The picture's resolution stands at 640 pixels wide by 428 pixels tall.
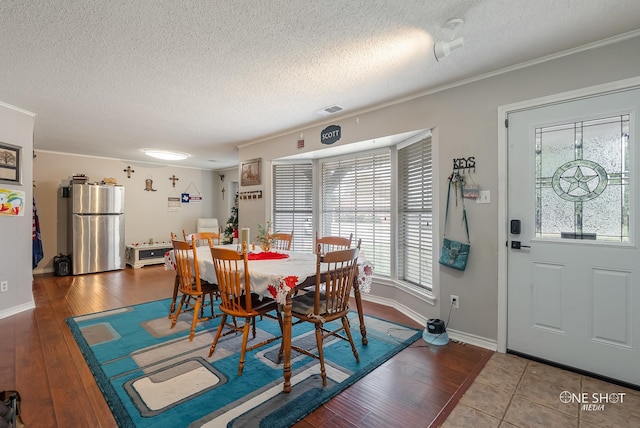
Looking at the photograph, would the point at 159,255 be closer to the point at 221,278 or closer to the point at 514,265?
the point at 221,278

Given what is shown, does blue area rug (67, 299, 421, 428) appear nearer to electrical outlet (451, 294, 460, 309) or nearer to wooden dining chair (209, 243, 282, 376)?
wooden dining chair (209, 243, 282, 376)

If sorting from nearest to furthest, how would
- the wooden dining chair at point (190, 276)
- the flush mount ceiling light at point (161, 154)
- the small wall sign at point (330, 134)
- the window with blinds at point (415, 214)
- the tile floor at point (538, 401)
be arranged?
the tile floor at point (538, 401)
the wooden dining chair at point (190, 276)
the window with blinds at point (415, 214)
the small wall sign at point (330, 134)
the flush mount ceiling light at point (161, 154)

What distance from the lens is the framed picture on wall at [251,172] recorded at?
509 centimetres

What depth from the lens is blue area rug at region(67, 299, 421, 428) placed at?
1.80 metres

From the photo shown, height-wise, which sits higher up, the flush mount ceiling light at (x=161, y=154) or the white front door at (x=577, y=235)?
the flush mount ceiling light at (x=161, y=154)

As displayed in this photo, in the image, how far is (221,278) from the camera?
234 cm

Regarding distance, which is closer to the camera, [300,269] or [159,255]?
[300,269]

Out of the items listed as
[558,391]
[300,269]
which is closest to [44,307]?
[300,269]

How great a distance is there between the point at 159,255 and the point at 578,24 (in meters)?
7.54

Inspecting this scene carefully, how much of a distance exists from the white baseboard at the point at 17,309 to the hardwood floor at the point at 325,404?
120mm

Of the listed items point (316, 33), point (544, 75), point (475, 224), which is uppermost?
point (316, 33)

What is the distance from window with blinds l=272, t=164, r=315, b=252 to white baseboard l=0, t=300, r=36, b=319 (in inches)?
128

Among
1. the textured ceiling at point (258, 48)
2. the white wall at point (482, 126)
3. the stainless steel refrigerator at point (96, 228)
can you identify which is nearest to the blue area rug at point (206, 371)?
the white wall at point (482, 126)

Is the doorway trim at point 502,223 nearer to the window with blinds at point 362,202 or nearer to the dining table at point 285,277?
the dining table at point 285,277
